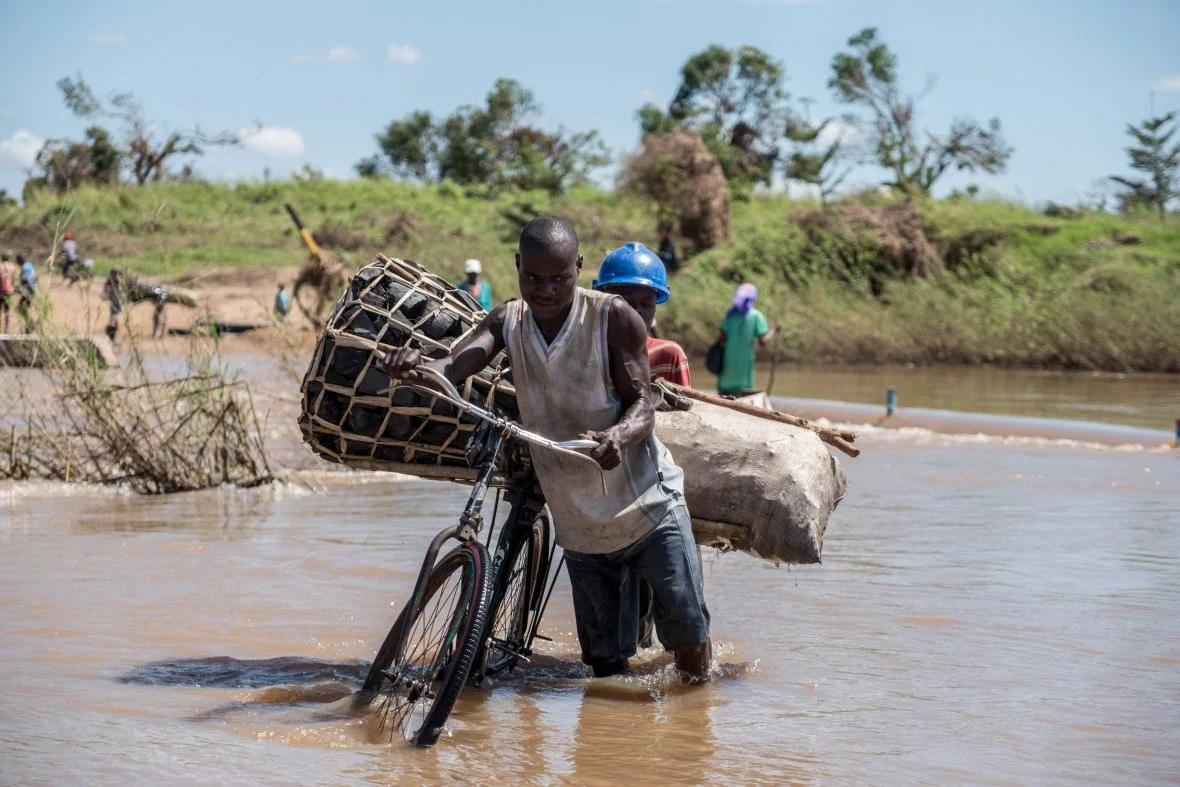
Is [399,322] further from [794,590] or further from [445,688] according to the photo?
[794,590]

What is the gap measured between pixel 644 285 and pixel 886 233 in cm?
2313

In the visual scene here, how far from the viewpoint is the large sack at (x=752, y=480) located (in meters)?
4.21

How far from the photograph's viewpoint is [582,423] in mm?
3734

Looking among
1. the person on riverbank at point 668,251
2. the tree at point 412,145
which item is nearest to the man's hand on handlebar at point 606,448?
the person on riverbank at point 668,251

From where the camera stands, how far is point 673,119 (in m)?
41.7

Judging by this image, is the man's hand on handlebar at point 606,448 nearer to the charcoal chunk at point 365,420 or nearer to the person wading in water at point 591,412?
the person wading in water at point 591,412

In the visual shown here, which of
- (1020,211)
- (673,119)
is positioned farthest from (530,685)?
(673,119)

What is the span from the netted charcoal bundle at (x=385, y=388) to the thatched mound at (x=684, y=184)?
941 inches

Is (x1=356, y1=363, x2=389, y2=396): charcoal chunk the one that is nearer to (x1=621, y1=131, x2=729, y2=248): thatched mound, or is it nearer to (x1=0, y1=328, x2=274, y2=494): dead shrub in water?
(x1=0, y1=328, x2=274, y2=494): dead shrub in water

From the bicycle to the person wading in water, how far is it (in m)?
0.11

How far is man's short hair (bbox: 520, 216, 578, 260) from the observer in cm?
355

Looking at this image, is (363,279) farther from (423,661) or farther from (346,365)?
(423,661)

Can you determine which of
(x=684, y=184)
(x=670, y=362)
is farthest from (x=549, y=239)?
(x=684, y=184)

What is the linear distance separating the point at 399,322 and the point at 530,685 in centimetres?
136
